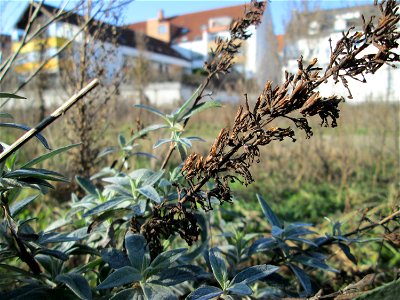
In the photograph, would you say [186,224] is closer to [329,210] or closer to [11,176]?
[11,176]

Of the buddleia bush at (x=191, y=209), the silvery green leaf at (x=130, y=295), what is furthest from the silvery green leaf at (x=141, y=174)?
the silvery green leaf at (x=130, y=295)

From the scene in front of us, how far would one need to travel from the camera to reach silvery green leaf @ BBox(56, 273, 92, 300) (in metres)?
0.85

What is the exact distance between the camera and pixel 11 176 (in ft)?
2.77

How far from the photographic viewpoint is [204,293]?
2.66 ft

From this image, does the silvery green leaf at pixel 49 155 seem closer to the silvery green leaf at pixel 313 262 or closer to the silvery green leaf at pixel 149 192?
the silvery green leaf at pixel 149 192

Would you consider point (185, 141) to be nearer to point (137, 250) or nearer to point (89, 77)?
point (137, 250)

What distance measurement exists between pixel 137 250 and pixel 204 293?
0.19 metres

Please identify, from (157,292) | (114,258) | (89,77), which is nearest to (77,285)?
(114,258)

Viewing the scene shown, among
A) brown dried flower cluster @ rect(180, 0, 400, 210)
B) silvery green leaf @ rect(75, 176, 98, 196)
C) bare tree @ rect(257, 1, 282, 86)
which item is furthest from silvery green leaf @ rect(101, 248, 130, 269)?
bare tree @ rect(257, 1, 282, 86)

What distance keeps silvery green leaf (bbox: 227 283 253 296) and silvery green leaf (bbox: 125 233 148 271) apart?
0.70 feet

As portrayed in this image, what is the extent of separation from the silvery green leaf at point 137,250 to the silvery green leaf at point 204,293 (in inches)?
5.9

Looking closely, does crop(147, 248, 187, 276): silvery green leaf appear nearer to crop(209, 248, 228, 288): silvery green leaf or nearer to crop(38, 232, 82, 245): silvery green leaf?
crop(209, 248, 228, 288): silvery green leaf

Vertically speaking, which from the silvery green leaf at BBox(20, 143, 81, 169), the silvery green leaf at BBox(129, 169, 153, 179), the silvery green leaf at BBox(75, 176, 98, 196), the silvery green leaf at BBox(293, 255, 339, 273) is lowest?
the silvery green leaf at BBox(293, 255, 339, 273)

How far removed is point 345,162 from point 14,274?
4.51 m
